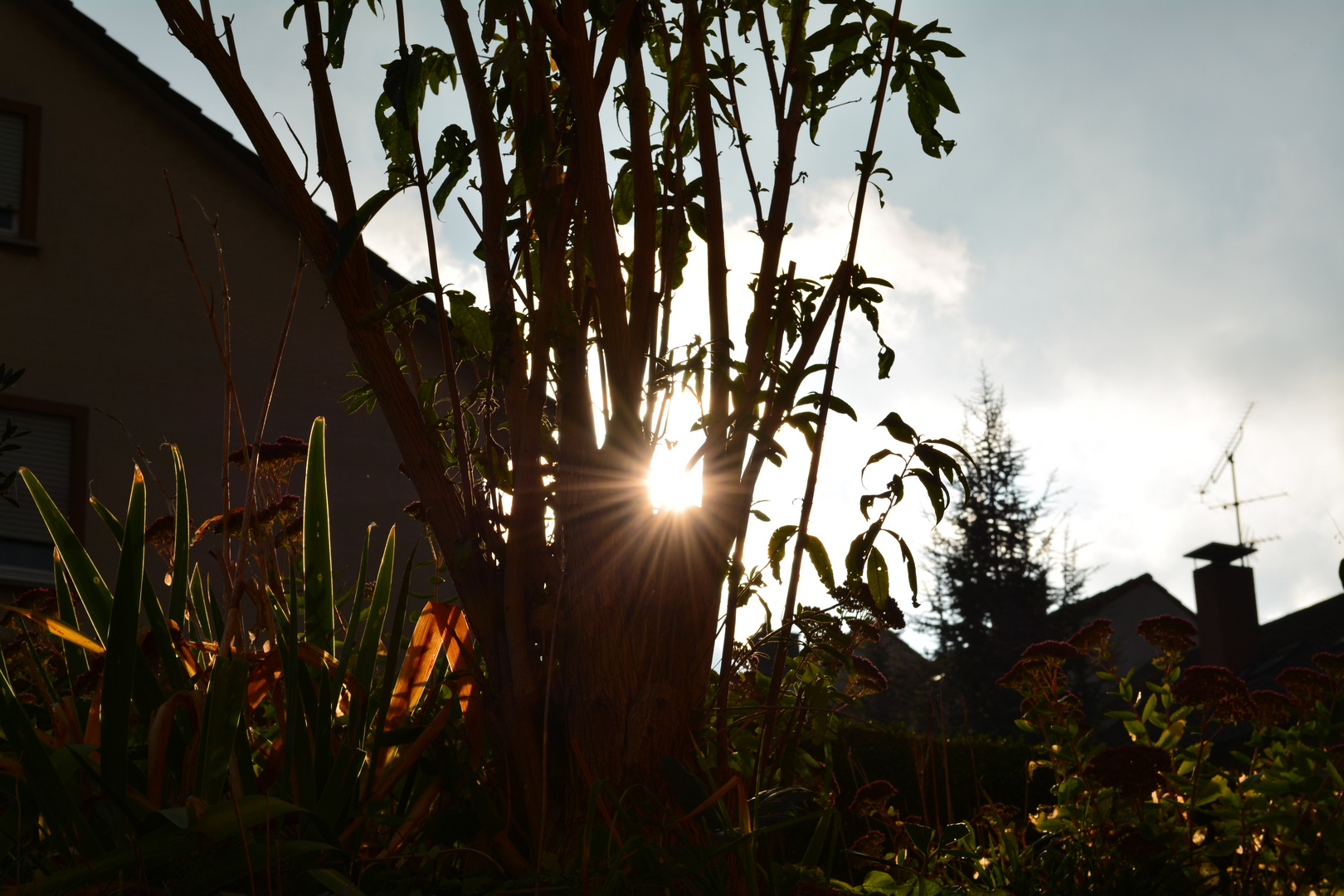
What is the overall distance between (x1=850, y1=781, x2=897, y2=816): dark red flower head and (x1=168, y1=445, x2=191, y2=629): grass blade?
1.34 meters

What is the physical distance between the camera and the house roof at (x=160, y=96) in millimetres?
8398

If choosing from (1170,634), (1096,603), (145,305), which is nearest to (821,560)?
(1170,634)

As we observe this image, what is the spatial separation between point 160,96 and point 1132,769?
31.5ft

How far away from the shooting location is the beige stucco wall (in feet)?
26.2

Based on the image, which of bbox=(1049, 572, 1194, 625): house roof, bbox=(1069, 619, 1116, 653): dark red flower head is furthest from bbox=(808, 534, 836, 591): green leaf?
bbox=(1049, 572, 1194, 625): house roof

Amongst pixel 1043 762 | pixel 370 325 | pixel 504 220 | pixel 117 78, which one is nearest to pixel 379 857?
pixel 370 325

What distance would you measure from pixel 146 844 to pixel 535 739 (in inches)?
19.2

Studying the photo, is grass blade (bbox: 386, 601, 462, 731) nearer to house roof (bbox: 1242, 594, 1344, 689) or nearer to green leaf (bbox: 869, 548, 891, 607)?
green leaf (bbox: 869, 548, 891, 607)

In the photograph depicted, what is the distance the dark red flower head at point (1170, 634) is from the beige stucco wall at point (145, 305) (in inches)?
262

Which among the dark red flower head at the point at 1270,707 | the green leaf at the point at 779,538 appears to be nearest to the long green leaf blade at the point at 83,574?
the green leaf at the point at 779,538

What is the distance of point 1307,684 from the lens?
206 cm

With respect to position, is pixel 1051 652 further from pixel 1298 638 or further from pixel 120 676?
pixel 1298 638

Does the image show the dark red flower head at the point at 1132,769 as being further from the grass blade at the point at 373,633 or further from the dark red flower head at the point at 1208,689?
the grass blade at the point at 373,633

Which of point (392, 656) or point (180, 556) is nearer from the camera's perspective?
point (392, 656)
